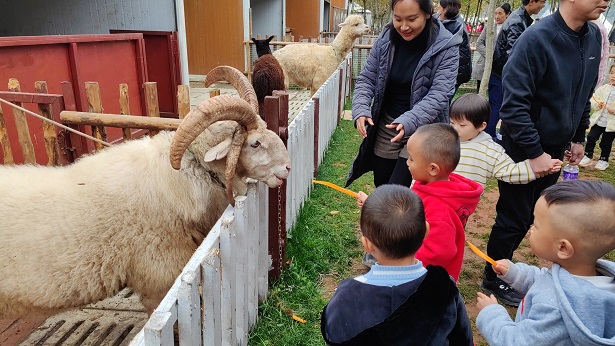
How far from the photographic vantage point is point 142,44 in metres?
7.15

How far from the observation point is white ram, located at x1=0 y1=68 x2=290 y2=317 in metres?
2.46

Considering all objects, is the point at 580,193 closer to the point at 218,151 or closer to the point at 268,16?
the point at 218,151

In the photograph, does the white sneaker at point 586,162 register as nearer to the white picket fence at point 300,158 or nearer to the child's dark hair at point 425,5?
the white picket fence at point 300,158

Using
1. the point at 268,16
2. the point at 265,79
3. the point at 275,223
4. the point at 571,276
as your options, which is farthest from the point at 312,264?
the point at 268,16

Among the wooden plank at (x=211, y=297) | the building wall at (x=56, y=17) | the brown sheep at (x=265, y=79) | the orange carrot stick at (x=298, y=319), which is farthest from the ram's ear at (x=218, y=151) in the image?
the building wall at (x=56, y=17)

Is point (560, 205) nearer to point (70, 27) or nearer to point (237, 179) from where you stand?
point (237, 179)

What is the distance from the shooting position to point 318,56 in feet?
36.7

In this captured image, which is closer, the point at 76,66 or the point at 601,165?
the point at 76,66

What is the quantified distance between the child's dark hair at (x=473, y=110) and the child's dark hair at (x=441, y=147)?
2.73 ft

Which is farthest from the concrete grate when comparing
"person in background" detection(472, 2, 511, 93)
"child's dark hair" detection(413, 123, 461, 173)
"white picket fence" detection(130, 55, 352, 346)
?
"person in background" detection(472, 2, 511, 93)

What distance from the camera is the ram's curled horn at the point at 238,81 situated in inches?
130

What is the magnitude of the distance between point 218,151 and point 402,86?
5.22 feet

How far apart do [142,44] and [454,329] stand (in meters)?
7.09

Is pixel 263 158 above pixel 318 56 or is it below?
below
